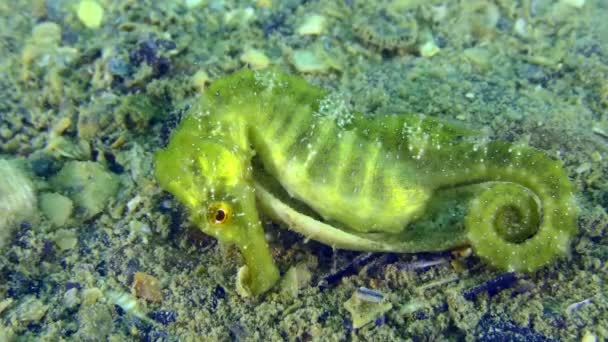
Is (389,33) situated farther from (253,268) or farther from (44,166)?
(44,166)

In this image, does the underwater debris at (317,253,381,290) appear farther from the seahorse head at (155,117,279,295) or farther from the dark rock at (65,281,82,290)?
the dark rock at (65,281,82,290)

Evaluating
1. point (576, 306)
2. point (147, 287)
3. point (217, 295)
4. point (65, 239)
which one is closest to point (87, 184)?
point (65, 239)

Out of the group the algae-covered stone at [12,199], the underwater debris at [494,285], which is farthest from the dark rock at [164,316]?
the underwater debris at [494,285]

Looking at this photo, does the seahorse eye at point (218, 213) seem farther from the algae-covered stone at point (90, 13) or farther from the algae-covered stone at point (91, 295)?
the algae-covered stone at point (90, 13)

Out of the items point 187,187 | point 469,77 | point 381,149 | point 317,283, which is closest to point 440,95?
point 469,77

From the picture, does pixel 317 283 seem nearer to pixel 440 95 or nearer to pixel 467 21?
pixel 440 95
